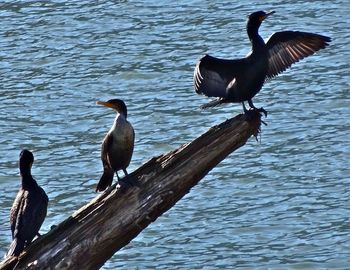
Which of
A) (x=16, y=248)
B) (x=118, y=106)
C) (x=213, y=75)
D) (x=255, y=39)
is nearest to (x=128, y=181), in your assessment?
(x=16, y=248)

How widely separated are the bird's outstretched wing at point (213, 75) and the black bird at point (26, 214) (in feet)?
4.53

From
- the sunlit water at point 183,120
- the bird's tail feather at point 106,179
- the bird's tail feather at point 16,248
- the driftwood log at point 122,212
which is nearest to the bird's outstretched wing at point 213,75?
the bird's tail feather at point 106,179

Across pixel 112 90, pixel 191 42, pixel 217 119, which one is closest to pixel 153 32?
pixel 191 42

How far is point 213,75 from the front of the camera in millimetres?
10352

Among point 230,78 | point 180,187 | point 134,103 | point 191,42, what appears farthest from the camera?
point 191,42

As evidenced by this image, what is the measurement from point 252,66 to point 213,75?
12.4 inches

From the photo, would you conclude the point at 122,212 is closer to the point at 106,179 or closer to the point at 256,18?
the point at 106,179

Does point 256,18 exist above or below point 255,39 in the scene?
above

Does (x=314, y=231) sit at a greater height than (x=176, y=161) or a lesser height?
lesser

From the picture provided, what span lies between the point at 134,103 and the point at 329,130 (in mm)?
2429

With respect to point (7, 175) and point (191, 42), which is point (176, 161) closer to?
point (7, 175)

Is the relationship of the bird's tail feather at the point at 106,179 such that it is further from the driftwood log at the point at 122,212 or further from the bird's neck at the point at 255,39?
the bird's neck at the point at 255,39

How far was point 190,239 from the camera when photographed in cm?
1307

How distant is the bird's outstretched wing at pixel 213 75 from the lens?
10.2m
